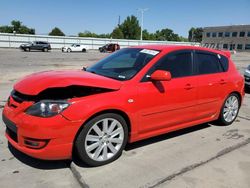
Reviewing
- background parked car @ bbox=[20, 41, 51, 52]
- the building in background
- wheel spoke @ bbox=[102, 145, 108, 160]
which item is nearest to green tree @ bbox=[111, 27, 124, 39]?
the building in background

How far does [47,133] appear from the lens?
2979 mm

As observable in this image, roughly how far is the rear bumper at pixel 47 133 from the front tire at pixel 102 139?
155mm

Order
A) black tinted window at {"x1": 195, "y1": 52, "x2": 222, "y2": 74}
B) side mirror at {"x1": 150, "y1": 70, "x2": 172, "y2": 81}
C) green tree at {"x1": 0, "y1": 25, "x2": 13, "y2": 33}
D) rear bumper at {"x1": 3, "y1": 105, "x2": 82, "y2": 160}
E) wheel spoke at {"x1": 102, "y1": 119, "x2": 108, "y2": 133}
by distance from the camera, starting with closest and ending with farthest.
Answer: rear bumper at {"x1": 3, "y1": 105, "x2": 82, "y2": 160} < wheel spoke at {"x1": 102, "y1": 119, "x2": 108, "y2": 133} < side mirror at {"x1": 150, "y1": 70, "x2": 172, "y2": 81} < black tinted window at {"x1": 195, "y1": 52, "x2": 222, "y2": 74} < green tree at {"x1": 0, "y1": 25, "x2": 13, "y2": 33}

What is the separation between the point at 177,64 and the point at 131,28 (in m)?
74.6

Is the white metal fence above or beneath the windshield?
above

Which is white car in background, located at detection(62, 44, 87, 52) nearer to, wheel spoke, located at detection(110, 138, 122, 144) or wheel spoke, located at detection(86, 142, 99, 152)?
wheel spoke, located at detection(110, 138, 122, 144)

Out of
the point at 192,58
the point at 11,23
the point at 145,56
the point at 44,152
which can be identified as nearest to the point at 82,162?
the point at 44,152

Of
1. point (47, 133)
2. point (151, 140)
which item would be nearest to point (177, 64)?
point (151, 140)

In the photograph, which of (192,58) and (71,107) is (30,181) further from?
(192,58)

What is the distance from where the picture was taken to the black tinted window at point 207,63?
4.61 m

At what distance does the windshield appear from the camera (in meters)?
3.88

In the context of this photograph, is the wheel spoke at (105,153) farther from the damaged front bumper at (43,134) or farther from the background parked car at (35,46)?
the background parked car at (35,46)

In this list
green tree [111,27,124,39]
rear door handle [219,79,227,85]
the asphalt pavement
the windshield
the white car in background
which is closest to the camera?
the asphalt pavement

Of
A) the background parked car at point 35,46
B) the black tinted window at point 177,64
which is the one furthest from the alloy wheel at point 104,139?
the background parked car at point 35,46
